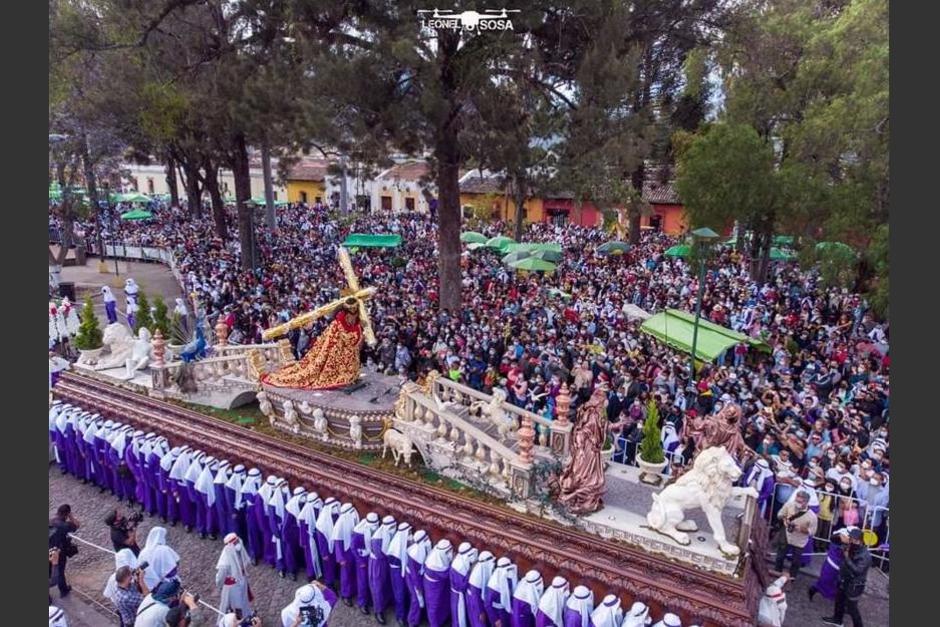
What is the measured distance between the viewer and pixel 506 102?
16.9 m

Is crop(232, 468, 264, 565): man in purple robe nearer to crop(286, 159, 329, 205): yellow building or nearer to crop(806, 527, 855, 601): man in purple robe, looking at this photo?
crop(806, 527, 855, 601): man in purple robe

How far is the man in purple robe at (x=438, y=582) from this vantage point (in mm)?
8945

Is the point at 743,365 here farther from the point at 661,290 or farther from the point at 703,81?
the point at 703,81

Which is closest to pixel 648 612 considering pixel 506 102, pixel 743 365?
pixel 743 365

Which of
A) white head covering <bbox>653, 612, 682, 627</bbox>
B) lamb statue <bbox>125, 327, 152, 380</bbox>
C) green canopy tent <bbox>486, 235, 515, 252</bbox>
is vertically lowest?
white head covering <bbox>653, 612, 682, 627</bbox>

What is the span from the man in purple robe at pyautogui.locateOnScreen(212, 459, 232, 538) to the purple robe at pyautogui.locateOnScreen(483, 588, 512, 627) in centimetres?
502

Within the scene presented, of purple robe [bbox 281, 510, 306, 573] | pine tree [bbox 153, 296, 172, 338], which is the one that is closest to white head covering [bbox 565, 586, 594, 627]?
purple robe [bbox 281, 510, 306, 573]

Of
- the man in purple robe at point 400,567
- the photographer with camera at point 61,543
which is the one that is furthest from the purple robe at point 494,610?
the photographer with camera at point 61,543

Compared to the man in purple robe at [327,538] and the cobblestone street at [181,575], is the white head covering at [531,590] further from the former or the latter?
the man in purple robe at [327,538]

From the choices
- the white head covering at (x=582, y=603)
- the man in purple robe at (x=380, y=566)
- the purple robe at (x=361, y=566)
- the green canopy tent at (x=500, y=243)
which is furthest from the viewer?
the green canopy tent at (x=500, y=243)

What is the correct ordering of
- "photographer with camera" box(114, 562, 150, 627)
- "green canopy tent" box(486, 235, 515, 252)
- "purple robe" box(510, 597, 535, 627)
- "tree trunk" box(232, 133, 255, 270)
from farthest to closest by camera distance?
1. "green canopy tent" box(486, 235, 515, 252)
2. "tree trunk" box(232, 133, 255, 270)
3. "purple robe" box(510, 597, 535, 627)
4. "photographer with camera" box(114, 562, 150, 627)

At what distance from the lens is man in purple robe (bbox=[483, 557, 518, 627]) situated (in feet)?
28.0

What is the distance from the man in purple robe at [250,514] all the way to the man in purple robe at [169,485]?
59.2 inches

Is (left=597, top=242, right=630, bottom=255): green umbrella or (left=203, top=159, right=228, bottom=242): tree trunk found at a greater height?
(left=203, top=159, right=228, bottom=242): tree trunk
